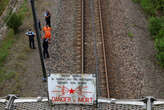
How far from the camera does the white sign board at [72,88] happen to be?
7211mm

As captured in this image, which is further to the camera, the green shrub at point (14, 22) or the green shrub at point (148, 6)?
the green shrub at point (148, 6)

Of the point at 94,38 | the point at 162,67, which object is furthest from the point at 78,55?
the point at 162,67

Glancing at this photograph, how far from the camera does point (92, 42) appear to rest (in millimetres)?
14961

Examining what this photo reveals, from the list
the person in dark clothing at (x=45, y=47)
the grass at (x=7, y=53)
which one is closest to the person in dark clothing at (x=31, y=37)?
the grass at (x=7, y=53)

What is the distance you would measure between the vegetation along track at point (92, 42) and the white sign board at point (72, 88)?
4.26m

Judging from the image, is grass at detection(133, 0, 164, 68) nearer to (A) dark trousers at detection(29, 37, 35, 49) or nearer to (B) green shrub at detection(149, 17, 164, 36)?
(B) green shrub at detection(149, 17, 164, 36)

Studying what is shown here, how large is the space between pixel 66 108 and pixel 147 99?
2.45m

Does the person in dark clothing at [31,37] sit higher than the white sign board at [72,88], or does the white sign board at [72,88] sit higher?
the person in dark clothing at [31,37]

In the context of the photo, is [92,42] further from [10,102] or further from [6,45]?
[10,102]

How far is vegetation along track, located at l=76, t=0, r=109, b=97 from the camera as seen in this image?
12497mm

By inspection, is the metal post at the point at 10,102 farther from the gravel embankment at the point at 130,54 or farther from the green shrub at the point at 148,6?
the green shrub at the point at 148,6

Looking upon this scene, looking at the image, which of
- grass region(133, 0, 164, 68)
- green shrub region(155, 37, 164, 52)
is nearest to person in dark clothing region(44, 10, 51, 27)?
grass region(133, 0, 164, 68)

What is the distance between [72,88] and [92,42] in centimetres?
796

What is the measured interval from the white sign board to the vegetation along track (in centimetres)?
426
